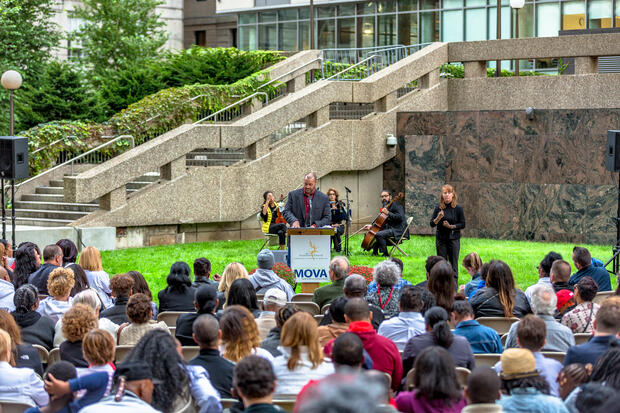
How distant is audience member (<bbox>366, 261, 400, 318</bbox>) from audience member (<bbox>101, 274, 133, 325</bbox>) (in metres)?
2.53

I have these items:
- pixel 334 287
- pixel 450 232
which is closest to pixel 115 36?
pixel 450 232

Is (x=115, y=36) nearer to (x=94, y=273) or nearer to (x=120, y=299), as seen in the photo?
(x=94, y=273)

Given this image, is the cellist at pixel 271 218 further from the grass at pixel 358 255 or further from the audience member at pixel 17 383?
the audience member at pixel 17 383

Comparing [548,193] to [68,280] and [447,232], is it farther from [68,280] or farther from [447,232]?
[68,280]

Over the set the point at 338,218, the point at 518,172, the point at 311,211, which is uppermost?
the point at 518,172

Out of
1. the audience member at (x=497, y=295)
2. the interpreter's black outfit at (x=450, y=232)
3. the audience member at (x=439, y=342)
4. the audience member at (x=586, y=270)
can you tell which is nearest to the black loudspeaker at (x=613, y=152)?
the interpreter's black outfit at (x=450, y=232)

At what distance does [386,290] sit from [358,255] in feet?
32.4

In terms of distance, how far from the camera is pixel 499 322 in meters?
9.57

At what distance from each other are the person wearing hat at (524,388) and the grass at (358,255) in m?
9.65

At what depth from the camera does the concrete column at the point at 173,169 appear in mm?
21672

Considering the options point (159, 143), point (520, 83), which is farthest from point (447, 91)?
point (159, 143)

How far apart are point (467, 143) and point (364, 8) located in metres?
20.9

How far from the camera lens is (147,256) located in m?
19.2

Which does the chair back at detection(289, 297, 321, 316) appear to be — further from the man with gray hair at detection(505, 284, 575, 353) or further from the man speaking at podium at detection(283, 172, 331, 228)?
the man speaking at podium at detection(283, 172, 331, 228)
